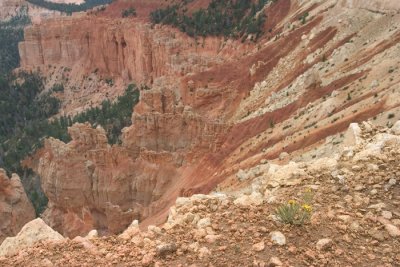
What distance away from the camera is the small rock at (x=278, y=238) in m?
6.72

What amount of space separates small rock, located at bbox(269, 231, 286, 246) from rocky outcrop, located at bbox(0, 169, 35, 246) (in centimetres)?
2094

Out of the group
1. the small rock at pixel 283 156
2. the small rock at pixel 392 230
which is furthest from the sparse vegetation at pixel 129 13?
the small rock at pixel 392 230

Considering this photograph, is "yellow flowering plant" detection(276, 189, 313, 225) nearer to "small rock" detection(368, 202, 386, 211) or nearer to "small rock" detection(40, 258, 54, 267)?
"small rock" detection(368, 202, 386, 211)

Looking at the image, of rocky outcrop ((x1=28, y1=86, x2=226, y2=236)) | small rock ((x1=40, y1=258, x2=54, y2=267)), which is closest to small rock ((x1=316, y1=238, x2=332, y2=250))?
small rock ((x1=40, y1=258, x2=54, y2=267))

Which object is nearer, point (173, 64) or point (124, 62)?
point (173, 64)

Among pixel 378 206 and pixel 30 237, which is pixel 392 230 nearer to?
pixel 378 206

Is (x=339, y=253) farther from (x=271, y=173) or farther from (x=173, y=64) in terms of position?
(x=173, y=64)

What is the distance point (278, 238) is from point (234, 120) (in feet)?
88.6

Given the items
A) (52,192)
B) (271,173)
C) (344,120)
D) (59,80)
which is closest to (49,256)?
(271,173)

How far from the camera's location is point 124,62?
261ft

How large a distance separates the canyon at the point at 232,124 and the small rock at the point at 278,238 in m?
2.24

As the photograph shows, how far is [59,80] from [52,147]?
61.0 m

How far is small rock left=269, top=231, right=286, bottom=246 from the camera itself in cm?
672

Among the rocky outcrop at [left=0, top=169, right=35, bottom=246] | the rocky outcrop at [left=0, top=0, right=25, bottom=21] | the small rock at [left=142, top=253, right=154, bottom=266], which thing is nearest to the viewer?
the small rock at [left=142, top=253, right=154, bottom=266]
